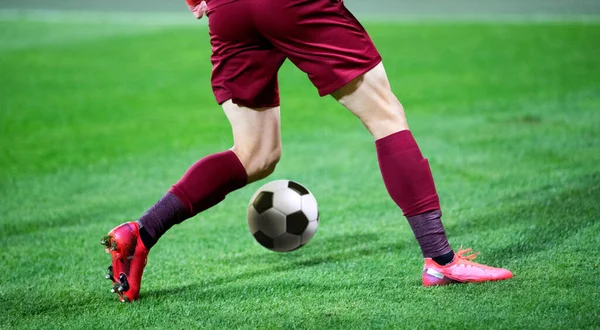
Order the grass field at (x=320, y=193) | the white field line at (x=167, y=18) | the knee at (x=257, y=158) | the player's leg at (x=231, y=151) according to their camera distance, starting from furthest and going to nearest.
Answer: the white field line at (x=167, y=18)
the knee at (x=257, y=158)
the player's leg at (x=231, y=151)
the grass field at (x=320, y=193)

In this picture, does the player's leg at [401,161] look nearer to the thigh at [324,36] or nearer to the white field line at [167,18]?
the thigh at [324,36]

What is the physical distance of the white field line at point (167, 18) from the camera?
50.8ft

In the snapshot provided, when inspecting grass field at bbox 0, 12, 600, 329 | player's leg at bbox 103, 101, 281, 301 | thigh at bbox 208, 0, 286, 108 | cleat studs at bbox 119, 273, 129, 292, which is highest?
thigh at bbox 208, 0, 286, 108

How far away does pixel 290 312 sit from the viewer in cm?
349

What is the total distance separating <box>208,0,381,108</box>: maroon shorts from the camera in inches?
141

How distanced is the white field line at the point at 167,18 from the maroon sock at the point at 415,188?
12.0 metres

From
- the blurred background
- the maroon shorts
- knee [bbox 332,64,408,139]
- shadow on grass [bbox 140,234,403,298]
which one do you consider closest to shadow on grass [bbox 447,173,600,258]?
shadow on grass [bbox 140,234,403,298]

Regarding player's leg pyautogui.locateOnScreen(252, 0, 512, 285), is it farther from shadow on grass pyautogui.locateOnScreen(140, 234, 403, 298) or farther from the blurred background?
the blurred background

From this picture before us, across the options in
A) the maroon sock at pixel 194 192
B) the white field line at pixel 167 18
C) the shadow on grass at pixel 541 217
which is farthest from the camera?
the white field line at pixel 167 18

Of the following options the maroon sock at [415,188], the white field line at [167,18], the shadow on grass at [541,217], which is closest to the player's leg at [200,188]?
the maroon sock at [415,188]

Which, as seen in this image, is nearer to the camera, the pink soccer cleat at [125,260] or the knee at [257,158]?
the pink soccer cleat at [125,260]

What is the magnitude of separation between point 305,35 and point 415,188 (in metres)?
0.73

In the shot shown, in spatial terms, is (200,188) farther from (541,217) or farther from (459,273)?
(541,217)

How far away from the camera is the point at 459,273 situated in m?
3.67
